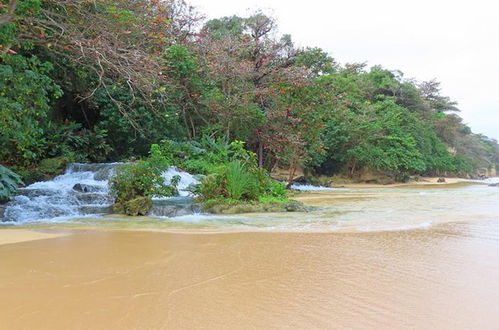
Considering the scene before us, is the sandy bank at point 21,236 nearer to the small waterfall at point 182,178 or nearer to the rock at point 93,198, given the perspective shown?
the rock at point 93,198

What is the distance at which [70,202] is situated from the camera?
821 centimetres

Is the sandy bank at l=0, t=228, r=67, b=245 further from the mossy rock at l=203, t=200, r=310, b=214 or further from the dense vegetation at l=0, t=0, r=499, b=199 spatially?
the mossy rock at l=203, t=200, r=310, b=214

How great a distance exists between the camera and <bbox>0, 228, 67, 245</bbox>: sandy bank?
4.61 meters

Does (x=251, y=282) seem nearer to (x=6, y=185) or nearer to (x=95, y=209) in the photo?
(x=95, y=209)

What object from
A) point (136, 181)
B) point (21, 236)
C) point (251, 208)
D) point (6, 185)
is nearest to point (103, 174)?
point (136, 181)

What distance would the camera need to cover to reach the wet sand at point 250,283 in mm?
2184

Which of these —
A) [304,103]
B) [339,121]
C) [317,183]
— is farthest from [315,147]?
[339,121]

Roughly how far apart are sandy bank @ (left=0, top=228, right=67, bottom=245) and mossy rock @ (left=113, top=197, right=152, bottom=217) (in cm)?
226

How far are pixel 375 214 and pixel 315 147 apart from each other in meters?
9.25

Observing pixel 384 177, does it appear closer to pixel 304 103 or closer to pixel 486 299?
pixel 304 103

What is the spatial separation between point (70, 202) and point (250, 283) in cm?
655

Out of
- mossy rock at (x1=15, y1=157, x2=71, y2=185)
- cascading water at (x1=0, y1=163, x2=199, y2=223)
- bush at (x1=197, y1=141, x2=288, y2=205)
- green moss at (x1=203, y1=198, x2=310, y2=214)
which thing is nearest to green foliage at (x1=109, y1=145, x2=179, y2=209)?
cascading water at (x1=0, y1=163, x2=199, y2=223)

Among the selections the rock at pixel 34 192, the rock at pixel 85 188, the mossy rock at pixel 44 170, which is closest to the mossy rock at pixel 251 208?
the rock at pixel 85 188

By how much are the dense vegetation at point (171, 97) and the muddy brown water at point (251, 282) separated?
11.5 ft
